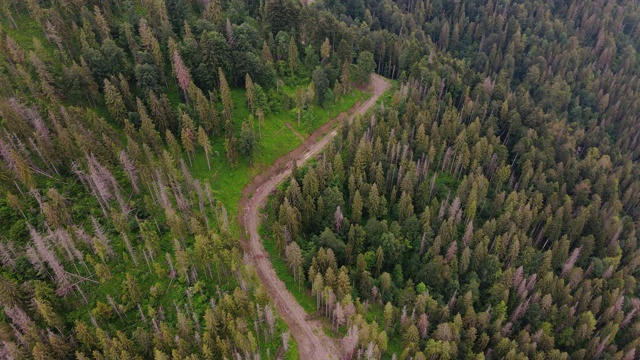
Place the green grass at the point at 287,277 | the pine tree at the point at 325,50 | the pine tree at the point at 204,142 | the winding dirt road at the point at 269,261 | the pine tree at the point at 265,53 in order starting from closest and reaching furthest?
the winding dirt road at the point at 269,261, the green grass at the point at 287,277, the pine tree at the point at 204,142, the pine tree at the point at 265,53, the pine tree at the point at 325,50

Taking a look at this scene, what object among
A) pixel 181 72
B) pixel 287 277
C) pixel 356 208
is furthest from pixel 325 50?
pixel 287 277

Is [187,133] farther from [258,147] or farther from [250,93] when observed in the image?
[250,93]

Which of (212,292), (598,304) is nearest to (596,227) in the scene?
(598,304)

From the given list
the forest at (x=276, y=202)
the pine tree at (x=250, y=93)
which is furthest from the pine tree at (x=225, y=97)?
the pine tree at (x=250, y=93)

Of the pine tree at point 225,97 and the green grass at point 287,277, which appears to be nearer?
the green grass at point 287,277

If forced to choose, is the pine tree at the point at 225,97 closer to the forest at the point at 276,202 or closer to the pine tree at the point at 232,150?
the forest at the point at 276,202

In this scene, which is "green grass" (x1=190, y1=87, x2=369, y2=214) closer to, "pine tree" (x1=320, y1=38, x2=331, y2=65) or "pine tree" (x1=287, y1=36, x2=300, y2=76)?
"pine tree" (x1=320, y1=38, x2=331, y2=65)
